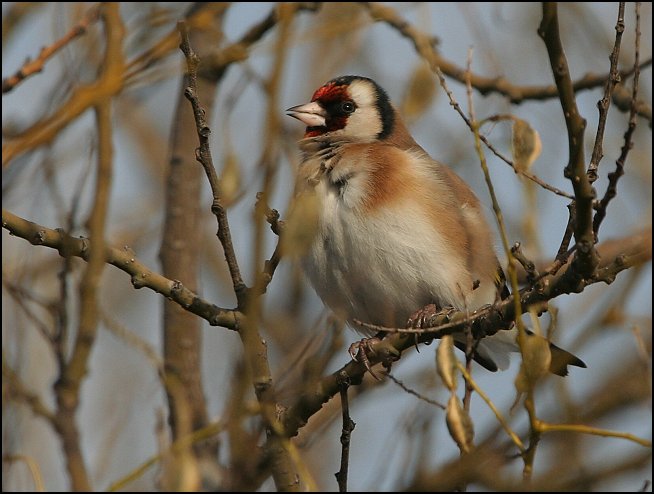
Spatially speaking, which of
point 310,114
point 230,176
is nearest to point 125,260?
point 230,176

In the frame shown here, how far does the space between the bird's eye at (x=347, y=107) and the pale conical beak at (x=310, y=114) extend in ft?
0.38

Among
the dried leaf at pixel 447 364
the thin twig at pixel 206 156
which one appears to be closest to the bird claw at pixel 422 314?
the thin twig at pixel 206 156

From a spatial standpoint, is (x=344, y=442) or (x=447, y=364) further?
(x=344, y=442)

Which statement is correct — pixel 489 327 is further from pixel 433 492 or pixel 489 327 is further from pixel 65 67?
pixel 65 67

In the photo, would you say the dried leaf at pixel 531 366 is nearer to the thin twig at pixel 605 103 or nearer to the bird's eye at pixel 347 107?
the thin twig at pixel 605 103

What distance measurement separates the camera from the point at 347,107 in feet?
17.5

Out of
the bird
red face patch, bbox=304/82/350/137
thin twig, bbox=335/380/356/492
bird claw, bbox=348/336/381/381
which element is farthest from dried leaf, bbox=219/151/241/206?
red face patch, bbox=304/82/350/137

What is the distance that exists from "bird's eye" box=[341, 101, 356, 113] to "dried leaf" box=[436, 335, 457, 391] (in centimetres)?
282

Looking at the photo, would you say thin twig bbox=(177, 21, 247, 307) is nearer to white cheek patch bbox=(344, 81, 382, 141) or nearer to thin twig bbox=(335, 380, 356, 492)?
thin twig bbox=(335, 380, 356, 492)

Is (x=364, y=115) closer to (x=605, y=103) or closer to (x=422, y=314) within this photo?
(x=422, y=314)

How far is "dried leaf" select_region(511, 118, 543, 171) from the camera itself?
2842 millimetres

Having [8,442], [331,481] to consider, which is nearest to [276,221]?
[8,442]

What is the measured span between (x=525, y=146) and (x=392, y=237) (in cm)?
151

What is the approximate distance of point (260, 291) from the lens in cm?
272
